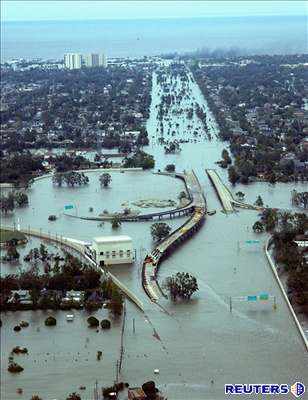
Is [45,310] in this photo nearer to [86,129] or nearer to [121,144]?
[121,144]

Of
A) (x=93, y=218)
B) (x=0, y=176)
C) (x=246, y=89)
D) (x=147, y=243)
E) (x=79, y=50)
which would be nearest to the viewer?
(x=147, y=243)

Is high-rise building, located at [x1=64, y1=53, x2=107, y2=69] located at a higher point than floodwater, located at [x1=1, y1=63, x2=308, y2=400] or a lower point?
higher

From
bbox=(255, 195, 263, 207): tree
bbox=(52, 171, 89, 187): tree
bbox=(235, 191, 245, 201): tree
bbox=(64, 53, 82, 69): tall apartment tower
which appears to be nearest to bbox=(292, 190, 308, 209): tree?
bbox=(255, 195, 263, 207): tree

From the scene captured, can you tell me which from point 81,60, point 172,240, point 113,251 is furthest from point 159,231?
point 81,60

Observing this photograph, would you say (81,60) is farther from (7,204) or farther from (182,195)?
(7,204)

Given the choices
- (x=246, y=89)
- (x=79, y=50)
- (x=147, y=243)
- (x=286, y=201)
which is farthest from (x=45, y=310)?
(x=79, y=50)

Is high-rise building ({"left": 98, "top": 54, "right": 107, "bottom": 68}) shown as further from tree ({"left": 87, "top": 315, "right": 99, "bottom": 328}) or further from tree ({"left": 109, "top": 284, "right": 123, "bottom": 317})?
tree ({"left": 87, "top": 315, "right": 99, "bottom": 328})

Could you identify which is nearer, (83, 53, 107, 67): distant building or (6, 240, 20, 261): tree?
(6, 240, 20, 261): tree
